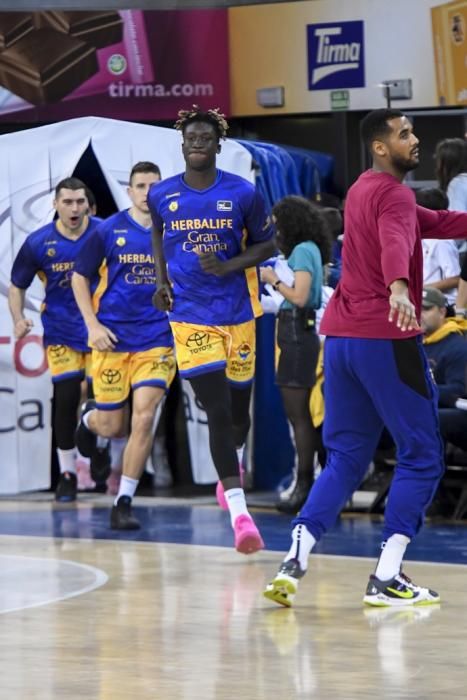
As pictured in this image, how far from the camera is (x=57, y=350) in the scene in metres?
11.1

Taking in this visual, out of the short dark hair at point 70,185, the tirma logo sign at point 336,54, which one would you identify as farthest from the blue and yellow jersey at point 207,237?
the tirma logo sign at point 336,54

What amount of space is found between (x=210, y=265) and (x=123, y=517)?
6.02ft

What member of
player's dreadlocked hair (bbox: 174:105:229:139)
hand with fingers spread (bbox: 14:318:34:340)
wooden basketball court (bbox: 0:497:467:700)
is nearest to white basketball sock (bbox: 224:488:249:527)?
wooden basketball court (bbox: 0:497:467:700)

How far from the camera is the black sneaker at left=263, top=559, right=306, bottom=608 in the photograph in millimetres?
6895

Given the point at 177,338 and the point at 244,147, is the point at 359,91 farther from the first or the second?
the point at 177,338

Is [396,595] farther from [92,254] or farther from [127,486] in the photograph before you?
[92,254]

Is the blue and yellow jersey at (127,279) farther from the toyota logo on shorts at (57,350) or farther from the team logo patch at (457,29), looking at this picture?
the team logo patch at (457,29)

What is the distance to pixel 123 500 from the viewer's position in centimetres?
959

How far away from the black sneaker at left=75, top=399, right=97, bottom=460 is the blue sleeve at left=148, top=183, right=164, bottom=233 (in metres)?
2.28

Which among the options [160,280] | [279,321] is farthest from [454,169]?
[160,280]

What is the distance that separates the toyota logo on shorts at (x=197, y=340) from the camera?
839cm

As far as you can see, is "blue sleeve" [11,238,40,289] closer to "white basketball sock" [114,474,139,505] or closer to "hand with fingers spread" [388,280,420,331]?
"white basketball sock" [114,474,139,505]

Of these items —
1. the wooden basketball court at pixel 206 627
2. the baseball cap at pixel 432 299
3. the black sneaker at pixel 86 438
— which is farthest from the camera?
the black sneaker at pixel 86 438

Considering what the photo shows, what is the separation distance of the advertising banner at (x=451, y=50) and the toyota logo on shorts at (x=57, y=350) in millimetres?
4643
